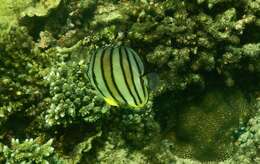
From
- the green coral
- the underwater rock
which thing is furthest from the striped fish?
the underwater rock

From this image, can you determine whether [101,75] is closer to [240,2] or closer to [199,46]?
[199,46]

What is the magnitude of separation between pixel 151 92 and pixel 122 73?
2470 millimetres

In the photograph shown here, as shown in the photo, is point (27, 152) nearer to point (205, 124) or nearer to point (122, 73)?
point (122, 73)

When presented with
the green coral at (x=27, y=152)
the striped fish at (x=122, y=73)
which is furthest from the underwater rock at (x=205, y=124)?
the striped fish at (x=122, y=73)

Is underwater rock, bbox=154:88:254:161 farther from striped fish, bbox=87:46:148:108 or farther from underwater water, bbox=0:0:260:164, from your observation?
striped fish, bbox=87:46:148:108

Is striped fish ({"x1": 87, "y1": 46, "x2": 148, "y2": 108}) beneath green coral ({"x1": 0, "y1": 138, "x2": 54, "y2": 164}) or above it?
above

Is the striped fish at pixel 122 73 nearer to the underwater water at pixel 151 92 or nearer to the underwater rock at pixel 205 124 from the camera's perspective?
the underwater water at pixel 151 92

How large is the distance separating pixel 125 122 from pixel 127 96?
2.28 m

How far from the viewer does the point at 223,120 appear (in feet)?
17.2

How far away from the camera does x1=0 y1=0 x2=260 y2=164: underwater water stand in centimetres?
431

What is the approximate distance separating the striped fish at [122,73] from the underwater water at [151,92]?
5.91ft

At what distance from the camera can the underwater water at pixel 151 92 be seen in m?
4.31

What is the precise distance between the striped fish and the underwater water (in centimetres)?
180

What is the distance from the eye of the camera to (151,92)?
461cm
